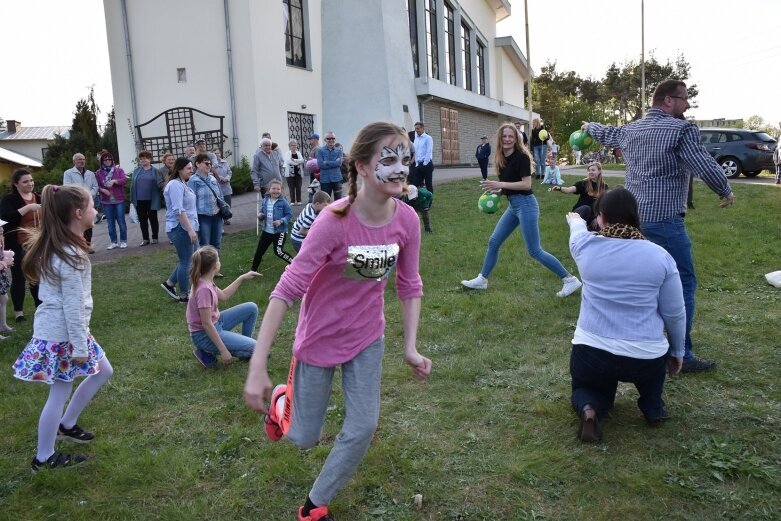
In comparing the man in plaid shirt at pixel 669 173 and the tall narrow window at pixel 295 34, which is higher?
the tall narrow window at pixel 295 34

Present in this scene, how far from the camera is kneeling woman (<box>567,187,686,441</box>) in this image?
363 centimetres

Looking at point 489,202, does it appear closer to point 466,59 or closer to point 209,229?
point 209,229

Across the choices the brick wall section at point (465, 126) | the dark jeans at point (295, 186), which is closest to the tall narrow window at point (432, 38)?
the brick wall section at point (465, 126)

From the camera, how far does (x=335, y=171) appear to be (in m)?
13.2

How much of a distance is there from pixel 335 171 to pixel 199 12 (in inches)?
402

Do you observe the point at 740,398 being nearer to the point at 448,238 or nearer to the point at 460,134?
the point at 448,238

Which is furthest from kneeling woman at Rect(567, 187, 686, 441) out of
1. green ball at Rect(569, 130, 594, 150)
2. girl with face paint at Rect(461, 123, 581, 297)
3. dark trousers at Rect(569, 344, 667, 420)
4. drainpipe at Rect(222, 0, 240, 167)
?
drainpipe at Rect(222, 0, 240, 167)

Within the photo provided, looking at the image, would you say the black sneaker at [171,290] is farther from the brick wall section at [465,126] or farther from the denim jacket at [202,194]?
the brick wall section at [465,126]

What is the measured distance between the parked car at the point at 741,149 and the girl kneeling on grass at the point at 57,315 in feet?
67.2

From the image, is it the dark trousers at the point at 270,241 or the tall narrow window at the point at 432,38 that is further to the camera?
the tall narrow window at the point at 432,38

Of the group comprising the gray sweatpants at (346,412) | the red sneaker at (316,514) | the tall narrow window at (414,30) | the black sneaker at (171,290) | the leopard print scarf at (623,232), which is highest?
the tall narrow window at (414,30)

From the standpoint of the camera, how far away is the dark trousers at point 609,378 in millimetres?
3660

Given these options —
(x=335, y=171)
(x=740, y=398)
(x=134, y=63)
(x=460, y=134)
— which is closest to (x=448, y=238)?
(x=335, y=171)

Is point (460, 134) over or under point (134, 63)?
under
